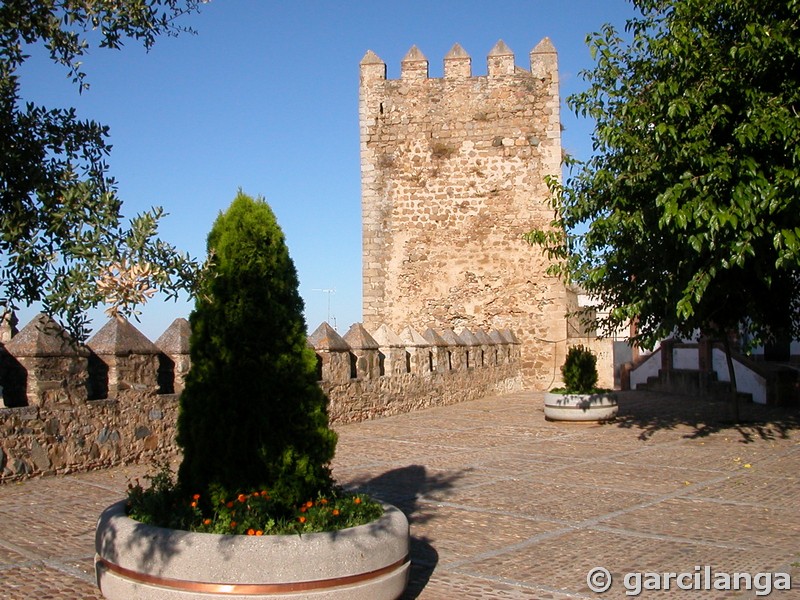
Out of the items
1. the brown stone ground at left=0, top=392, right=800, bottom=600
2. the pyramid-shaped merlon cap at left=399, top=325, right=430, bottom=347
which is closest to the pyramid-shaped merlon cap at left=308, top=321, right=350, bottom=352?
the brown stone ground at left=0, top=392, right=800, bottom=600

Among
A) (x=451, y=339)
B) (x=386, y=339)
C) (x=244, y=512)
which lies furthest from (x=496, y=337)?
(x=244, y=512)

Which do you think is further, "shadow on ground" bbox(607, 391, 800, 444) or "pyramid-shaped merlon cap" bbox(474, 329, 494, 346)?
"pyramid-shaped merlon cap" bbox(474, 329, 494, 346)

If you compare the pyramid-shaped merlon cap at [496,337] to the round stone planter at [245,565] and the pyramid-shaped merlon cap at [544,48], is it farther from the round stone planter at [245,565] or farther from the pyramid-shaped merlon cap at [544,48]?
the round stone planter at [245,565]

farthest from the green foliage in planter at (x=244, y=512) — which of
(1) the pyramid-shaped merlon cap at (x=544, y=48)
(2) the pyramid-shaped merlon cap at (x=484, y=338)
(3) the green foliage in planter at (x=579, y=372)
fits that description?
(1) the pyramid-shaped merlon cap at (x=544, y=48)

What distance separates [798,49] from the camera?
843cm

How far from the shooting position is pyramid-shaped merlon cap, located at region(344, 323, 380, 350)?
1347 cm

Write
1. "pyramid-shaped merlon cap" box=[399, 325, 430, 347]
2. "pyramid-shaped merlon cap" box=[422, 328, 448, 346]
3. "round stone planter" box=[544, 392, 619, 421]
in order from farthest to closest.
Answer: "pyramid-shaped merlon cap" box=[422, 328, 448, 346]
"pyramid-shaped merlon cap" box=[399, 325, 430, 347]
"round stone planter" box=[544, 392, 619, 421]

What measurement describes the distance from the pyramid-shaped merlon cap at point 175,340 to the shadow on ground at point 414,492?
2794 millimetres

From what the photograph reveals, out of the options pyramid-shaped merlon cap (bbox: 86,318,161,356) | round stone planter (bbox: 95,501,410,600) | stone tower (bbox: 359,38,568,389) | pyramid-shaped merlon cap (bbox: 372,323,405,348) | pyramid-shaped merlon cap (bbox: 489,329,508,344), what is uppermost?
stone tower (bbox: 359,38,568,389)

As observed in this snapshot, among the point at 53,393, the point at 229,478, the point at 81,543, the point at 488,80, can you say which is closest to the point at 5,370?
the point at 53,393

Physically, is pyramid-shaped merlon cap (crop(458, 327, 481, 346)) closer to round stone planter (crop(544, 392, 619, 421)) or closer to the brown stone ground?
round stone planter (crop(544, 392, 619, 421))

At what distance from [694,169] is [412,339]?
762 centimetres

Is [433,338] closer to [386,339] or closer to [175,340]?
[386,339]

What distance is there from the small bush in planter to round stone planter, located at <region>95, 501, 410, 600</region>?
1.07 ft
